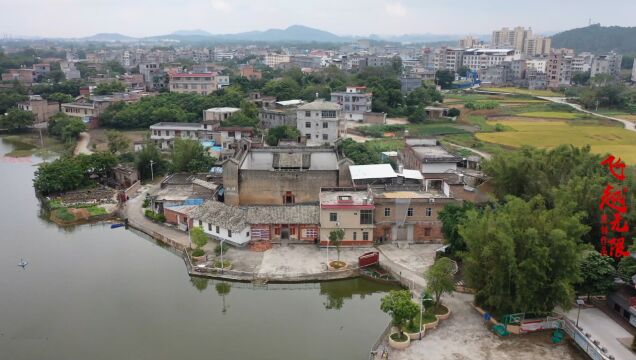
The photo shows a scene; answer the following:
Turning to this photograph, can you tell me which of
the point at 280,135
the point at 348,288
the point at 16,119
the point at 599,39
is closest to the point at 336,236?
the point at 348,288

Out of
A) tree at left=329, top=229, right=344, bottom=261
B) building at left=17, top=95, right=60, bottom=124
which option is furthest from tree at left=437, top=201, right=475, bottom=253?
building at left=17, top=95, right=60, bottom=124

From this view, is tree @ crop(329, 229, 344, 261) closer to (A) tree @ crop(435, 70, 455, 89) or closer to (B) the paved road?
(B) the paved road

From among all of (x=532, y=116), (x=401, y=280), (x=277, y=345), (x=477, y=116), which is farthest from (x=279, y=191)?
(x=532, y=116)

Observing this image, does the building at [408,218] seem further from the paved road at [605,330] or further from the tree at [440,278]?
the paved road at [605,330]

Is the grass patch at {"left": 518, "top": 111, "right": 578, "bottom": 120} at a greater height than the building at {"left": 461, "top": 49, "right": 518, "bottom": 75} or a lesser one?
lesser

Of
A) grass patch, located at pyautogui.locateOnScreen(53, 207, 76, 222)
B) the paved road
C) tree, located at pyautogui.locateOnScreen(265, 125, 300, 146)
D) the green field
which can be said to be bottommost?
grass patch, located at pyautogui.locateOnScreen(53, 207, 76, 222)

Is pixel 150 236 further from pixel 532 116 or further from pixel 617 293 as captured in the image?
pixel 532 116

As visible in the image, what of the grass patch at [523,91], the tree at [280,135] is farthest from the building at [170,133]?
the grass patch at [523,91]
